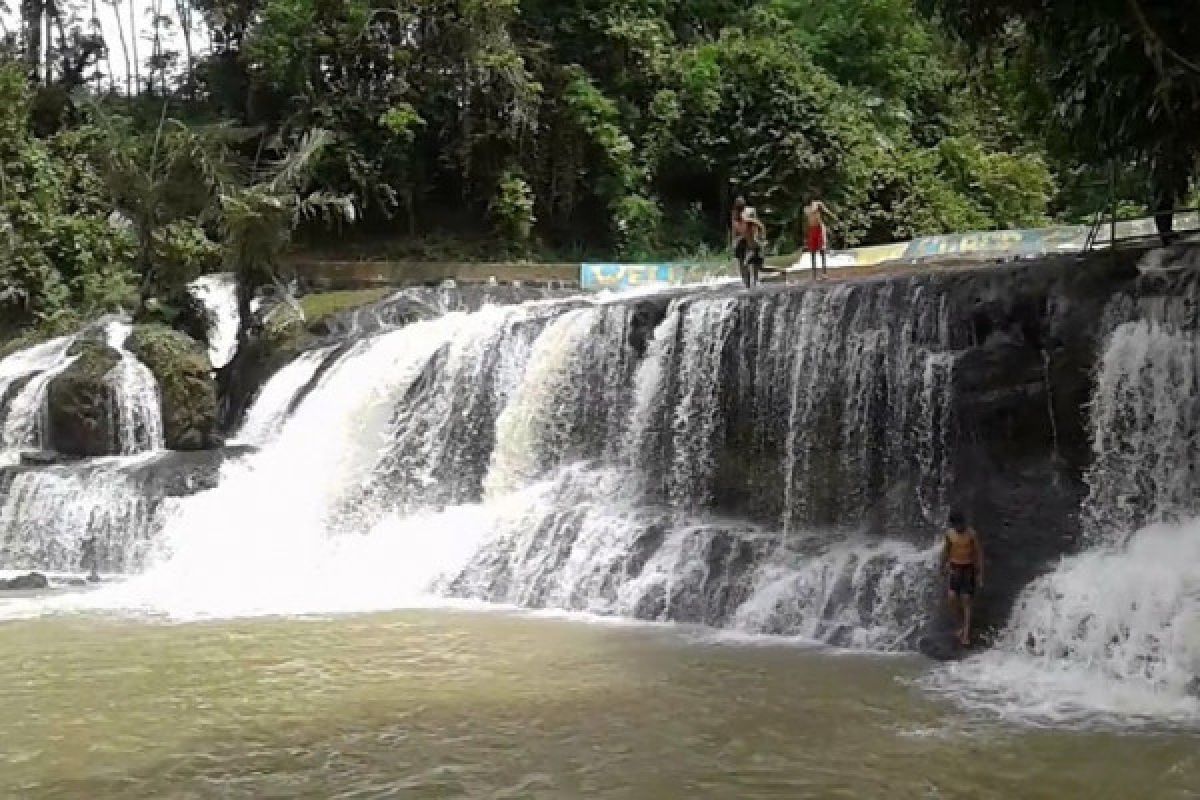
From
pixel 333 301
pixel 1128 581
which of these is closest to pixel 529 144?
pixel 333 301

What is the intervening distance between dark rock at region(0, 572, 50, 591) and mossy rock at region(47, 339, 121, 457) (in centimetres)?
390

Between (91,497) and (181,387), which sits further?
(181,387)

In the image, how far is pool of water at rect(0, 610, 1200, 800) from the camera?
628cm

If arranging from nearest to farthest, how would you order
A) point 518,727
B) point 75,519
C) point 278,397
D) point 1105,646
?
point 518,727 < point 1105,646 < point 75,519 < point 278,397

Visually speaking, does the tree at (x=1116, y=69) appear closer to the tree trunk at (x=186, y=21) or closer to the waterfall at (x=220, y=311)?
the waterfall at (x=220, y=311)

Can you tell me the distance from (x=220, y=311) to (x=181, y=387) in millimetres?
4159

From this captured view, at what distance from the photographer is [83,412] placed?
58.0 ft

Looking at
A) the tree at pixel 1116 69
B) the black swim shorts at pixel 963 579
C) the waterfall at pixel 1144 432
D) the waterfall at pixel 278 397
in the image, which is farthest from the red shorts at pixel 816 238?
the waterfall at pixel 278 397

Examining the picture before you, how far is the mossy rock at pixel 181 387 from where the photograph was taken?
1797cm

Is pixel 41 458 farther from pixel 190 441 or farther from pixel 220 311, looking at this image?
pixel 220 311

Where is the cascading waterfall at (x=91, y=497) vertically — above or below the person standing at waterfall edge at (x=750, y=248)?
below

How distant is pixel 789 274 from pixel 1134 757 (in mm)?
12607

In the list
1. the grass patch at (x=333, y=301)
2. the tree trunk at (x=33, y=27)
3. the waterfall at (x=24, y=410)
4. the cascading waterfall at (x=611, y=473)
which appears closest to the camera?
the cascading waterfall at (x=611, y=473)

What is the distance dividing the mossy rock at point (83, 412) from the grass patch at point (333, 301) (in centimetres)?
341
